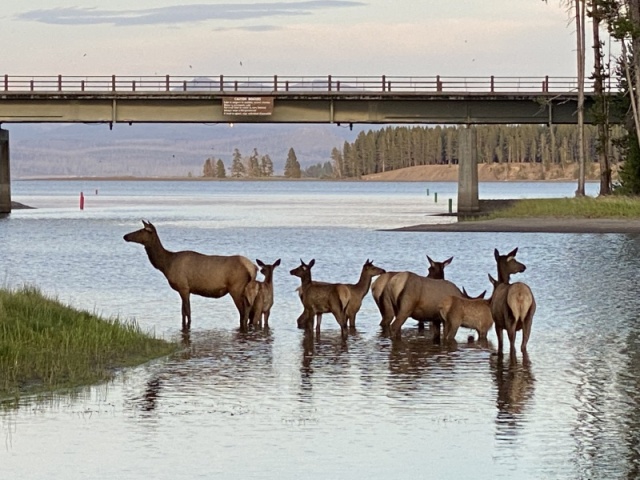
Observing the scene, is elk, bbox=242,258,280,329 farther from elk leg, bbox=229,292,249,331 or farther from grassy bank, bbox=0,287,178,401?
grassy bank, bbox=0,287,178,401

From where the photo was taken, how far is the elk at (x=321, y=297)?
75.8 ft

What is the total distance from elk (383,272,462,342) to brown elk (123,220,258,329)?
106 inches

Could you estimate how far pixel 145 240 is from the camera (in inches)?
982

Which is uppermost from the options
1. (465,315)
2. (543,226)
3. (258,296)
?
(543,226)

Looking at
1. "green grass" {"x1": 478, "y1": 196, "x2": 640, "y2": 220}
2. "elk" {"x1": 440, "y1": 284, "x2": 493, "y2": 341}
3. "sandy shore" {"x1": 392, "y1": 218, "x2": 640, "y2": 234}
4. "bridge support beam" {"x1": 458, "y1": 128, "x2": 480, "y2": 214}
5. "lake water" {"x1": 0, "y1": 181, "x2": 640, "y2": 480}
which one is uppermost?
"bridge support beam" {"x1": 458, "y1": 128, "x2": 480, "y2": 214}

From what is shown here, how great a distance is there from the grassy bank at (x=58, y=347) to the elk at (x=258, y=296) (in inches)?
75.0

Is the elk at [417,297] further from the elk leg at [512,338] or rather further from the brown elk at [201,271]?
the brown elk at [201,271]

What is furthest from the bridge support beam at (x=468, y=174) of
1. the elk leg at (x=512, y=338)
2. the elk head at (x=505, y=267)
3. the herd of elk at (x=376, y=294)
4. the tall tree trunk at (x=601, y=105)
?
the elk leg at (x=512, y=338)

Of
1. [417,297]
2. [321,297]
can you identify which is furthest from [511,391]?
[321,297]

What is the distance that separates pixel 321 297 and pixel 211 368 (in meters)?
4.12

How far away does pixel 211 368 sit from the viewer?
1953 centimetres

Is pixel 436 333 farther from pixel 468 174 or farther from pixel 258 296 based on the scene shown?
pixel 468 174

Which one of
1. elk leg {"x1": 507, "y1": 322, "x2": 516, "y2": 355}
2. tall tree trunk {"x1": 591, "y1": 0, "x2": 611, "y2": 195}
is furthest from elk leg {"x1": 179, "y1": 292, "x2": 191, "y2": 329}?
tall tree trunk {"x1": 591, "y1": 0, "x2": 611, "y2": 195}

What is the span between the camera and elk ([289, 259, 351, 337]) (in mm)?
23109
